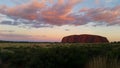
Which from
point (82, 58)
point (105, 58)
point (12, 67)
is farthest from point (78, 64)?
point (12, 67)

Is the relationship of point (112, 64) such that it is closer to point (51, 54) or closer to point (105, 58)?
point (105, 58)

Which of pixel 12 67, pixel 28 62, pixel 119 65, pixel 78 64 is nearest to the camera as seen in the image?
pixel 119 65

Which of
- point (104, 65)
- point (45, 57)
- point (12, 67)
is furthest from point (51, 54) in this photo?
point (104, 65)

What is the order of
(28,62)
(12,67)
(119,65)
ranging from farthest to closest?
(12,67) → (28,62) → (119,65)

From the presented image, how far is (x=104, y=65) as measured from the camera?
40.8ft

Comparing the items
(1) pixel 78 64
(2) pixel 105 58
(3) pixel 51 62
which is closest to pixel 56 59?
(3) pixel 51 62

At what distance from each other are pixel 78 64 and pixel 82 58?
0.53 m

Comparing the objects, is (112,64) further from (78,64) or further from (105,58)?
(78,64)

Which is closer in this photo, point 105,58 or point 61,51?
point 105,58

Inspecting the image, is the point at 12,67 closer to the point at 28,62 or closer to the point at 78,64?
the point at 28,62

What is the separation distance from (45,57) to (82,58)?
2.26 m

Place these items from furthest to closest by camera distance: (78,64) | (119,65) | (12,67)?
(12,67) → (78,64) → (119,65)

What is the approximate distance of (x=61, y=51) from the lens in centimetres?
1736

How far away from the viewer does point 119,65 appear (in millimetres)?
12344
